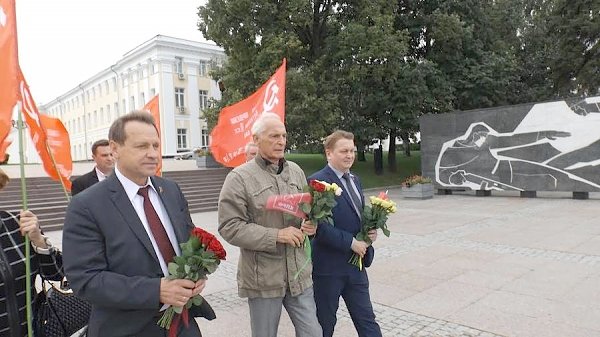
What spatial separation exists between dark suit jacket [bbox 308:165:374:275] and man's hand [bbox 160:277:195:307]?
1500mm

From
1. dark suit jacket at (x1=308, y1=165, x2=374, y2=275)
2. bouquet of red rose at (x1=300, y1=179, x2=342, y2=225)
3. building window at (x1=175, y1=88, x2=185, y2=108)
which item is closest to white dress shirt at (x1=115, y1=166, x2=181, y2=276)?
bouquet of red rose at (x1=300, y1=179, x2=342, y2=225)

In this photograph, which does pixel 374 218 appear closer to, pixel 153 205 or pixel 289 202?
pixel 289 202

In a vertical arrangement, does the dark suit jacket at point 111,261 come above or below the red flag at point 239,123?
below

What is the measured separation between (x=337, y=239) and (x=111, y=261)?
174cm

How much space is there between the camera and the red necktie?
2127 mm

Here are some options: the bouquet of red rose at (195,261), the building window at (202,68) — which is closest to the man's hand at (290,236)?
the bouquet of red rose at (195,261)

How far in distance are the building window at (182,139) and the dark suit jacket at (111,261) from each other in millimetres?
44803

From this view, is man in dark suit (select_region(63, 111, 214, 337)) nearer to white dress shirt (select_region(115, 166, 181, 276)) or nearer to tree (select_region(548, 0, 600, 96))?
white dress shirt (select_region(115, 166, 181, 276))

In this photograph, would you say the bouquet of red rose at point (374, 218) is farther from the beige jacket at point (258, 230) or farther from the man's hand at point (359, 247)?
the beige jacket at point (258, 230)

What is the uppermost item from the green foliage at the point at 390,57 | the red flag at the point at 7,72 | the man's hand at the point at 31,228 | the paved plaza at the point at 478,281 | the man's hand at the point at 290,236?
the green foliage at the point at 390,57

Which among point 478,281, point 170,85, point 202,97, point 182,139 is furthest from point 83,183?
point 202,97

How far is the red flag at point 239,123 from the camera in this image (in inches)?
306

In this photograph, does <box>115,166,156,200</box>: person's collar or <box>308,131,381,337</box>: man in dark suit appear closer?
<box>115,166,156,200</box>: person's collar

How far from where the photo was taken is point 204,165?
23.1m
